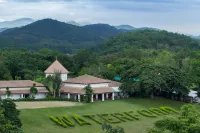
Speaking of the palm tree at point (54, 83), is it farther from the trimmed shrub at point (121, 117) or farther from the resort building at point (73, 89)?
the trimmed shrub at point (121, 117)

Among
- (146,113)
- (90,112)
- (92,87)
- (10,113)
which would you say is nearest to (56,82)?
(92,87)

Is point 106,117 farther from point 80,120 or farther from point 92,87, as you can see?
point 92,87

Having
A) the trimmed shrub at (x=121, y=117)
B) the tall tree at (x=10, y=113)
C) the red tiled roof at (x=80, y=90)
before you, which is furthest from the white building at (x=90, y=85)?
the tall tree at (x=10, y=113)

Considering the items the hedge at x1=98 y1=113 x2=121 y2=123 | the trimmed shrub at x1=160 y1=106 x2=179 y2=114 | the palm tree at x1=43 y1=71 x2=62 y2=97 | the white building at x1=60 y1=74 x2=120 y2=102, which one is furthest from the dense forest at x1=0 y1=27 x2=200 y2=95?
the hedge at x1=98 y1=113 x2=121 y2=123

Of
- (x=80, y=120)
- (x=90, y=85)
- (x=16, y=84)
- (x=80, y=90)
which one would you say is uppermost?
(x=16, y=84)

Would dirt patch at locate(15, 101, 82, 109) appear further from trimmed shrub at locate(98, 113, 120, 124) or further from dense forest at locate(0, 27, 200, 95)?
dense forest at locate(0, 27, 200, 95)

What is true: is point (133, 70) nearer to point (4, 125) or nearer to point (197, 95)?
point (197, 95)

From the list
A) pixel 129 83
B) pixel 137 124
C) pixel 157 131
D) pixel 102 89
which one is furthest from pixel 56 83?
pixel 157 131
